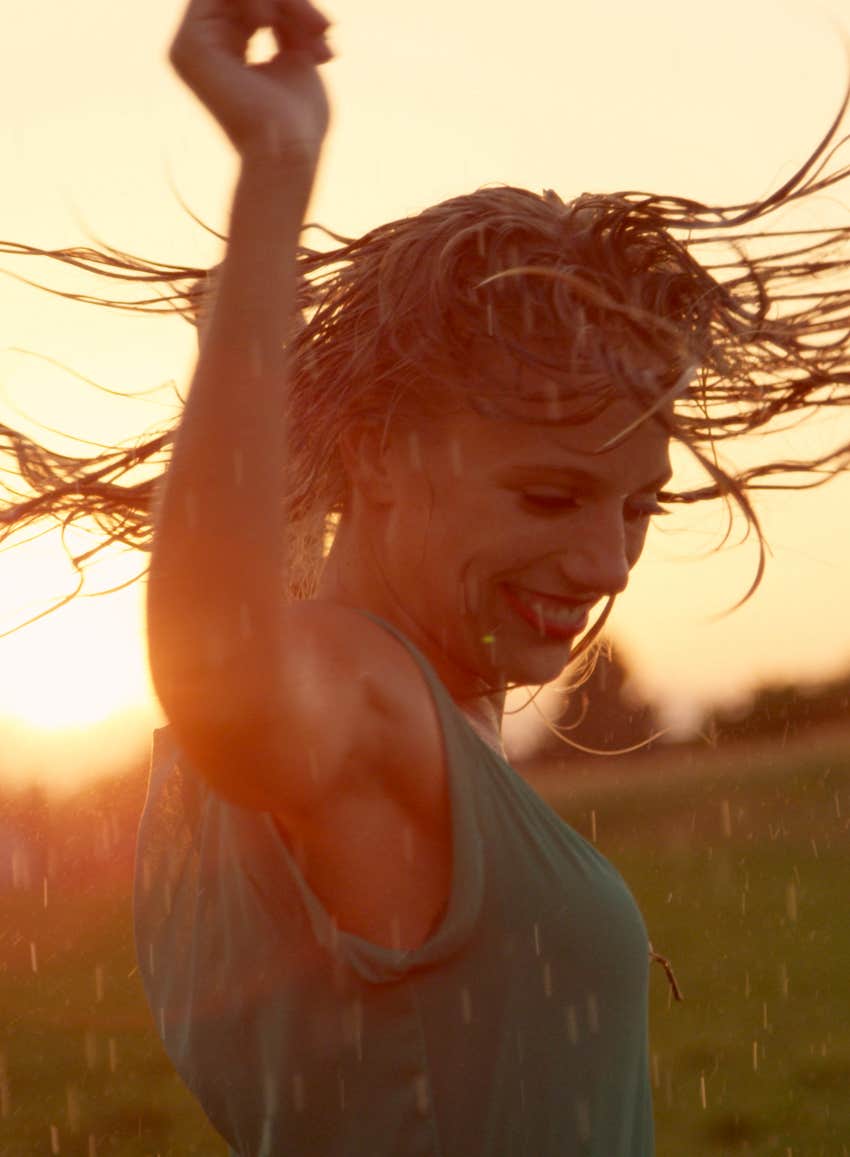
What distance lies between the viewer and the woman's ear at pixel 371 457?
2496mm

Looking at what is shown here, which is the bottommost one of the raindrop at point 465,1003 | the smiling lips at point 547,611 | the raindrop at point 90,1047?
the raindrop at point 90,1047

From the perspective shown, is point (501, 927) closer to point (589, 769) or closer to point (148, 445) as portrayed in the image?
point (148, 445)

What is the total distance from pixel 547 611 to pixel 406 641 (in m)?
0.35

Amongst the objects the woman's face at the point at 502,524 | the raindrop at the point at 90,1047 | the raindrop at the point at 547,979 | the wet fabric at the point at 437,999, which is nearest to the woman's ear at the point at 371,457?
the woman's face at the point at 502,524

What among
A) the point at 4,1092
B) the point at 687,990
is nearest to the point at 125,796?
the point at 4,1092

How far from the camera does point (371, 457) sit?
2521mm

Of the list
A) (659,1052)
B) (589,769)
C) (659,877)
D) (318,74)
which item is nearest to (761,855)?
(659,877)

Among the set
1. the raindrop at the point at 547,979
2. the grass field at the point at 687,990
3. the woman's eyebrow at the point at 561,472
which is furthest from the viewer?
the grass field at the point at 687,990

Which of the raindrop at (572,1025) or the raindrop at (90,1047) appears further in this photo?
the raindrop at (90,1047)

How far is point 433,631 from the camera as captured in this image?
2.52 metres

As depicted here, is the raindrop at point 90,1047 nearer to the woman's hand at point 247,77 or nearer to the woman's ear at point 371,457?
the woman's ear at point 371,457

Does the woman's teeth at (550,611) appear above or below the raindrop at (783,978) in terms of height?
above

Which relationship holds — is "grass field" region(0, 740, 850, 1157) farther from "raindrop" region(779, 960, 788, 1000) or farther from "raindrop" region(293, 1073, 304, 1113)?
"raindrop" region(293, 1073, 304, 1113)

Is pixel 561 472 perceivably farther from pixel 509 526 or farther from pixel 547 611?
pixel 547 611
